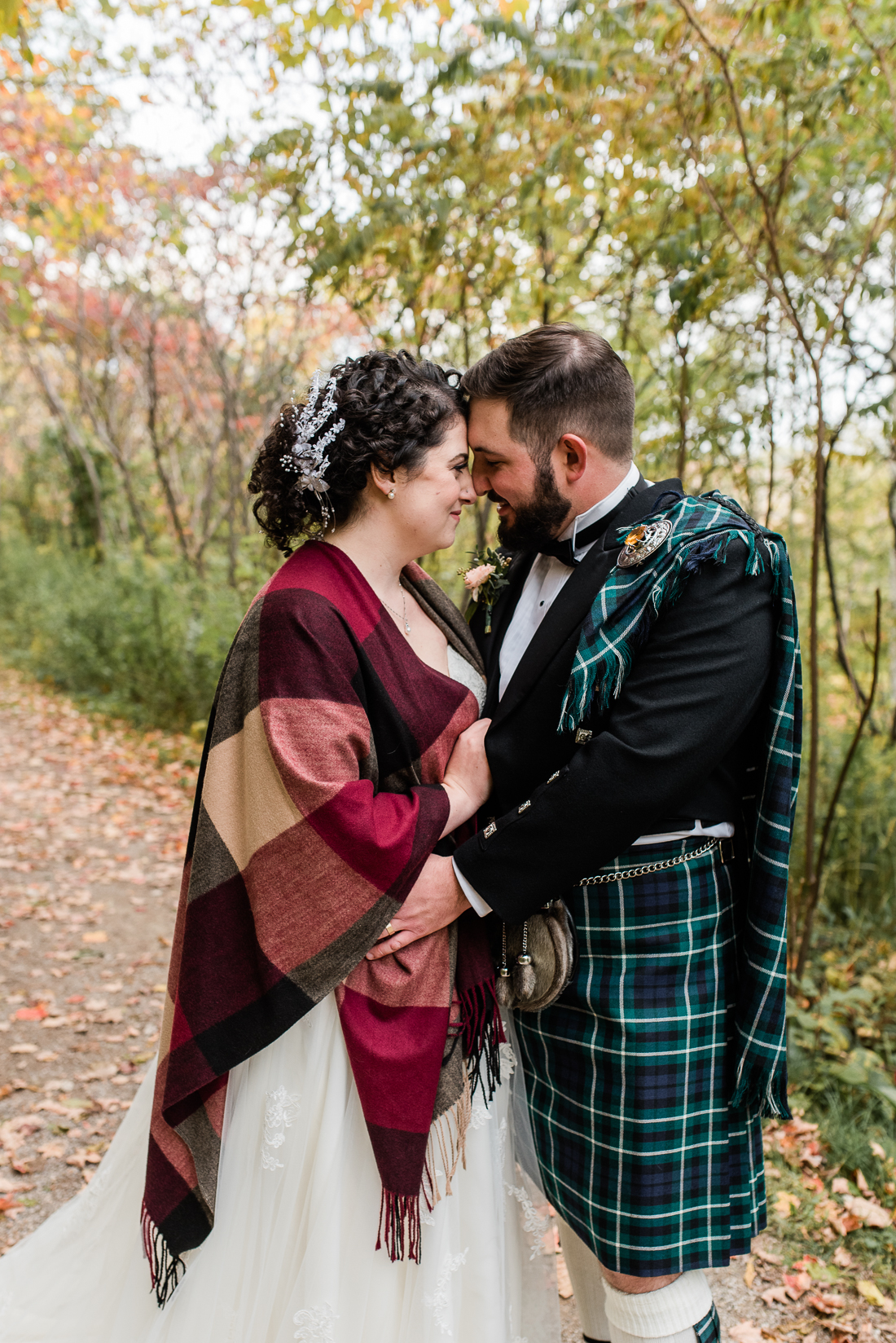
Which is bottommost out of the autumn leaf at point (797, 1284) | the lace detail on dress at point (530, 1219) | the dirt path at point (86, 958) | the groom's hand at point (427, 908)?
the autumn leaf at point (797, 1284)

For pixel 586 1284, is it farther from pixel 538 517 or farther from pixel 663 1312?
pixel 538 517

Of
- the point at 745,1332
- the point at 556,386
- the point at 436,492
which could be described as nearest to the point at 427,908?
the point at 436,492

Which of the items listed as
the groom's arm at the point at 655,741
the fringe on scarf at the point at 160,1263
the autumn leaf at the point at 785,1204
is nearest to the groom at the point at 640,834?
the groom's arm at the point at 655,741

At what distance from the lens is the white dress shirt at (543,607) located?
1668mm

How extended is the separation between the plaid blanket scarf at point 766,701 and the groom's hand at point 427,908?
35 centimetres

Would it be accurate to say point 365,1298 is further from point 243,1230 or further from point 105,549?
point 105,549

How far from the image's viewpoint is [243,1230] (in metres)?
1.74

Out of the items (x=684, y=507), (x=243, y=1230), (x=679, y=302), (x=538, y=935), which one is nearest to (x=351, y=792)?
(x=538, y=935)

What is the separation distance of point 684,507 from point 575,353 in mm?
381

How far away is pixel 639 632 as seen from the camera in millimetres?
1589

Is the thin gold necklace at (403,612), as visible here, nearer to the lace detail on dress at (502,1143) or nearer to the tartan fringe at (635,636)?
the tartan fringe at (635,636)

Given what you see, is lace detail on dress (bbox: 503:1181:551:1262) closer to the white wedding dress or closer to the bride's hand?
the white wedding dress

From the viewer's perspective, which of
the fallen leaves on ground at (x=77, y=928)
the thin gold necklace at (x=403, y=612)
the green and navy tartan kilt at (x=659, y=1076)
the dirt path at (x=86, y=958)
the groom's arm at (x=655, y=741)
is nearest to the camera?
the groom's arm at (x=655, y=741)

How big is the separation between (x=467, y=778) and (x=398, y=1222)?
2.62 feet
